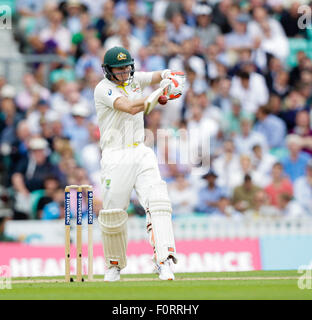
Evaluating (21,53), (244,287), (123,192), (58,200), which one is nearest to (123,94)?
(123,192)

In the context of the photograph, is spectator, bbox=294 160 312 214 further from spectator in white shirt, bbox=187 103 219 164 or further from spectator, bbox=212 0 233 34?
spectator, bbox=212 0 233 34

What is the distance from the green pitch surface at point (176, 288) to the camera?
6898 mm

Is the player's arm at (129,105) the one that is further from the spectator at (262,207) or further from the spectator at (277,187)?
the spectator at (277,187)

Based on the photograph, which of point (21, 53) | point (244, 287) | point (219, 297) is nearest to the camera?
point (219, 297)

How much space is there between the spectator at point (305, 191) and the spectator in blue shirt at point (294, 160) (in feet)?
0.47

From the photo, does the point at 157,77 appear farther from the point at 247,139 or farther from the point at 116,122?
the point at 247,139

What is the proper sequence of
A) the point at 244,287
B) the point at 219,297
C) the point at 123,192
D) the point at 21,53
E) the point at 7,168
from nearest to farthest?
the point at 219,297 → the point at 244,287 → the point at 123,192 → the point at 7,168 → the point at 21,53

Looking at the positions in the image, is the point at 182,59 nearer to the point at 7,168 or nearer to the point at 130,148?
the point at 7,168

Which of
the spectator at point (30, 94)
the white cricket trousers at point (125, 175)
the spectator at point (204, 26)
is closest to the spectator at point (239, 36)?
the spectator at point (204, 26)

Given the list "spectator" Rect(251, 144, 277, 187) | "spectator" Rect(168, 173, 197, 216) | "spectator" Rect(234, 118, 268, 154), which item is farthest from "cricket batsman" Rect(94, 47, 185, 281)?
"spectator" Rect(234, 118, 268, 154)

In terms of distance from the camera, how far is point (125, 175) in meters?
8.84

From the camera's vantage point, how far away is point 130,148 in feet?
29.3

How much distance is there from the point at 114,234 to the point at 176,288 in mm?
1534

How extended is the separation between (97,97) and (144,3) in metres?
8.19
